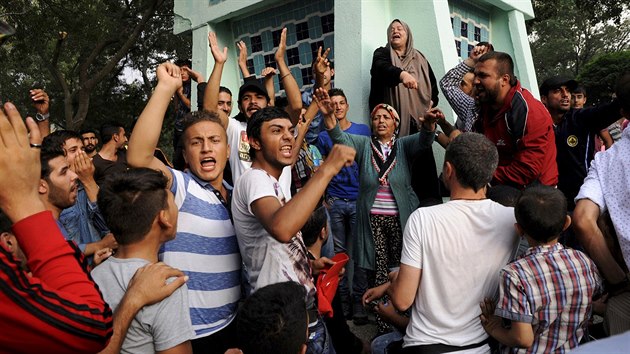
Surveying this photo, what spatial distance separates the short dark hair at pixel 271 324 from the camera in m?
1.94

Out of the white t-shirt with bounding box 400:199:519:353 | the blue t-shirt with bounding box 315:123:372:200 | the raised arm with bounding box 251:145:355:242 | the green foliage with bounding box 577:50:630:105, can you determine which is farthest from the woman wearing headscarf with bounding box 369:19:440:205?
the green foliage with bounding box 577:50:630:105

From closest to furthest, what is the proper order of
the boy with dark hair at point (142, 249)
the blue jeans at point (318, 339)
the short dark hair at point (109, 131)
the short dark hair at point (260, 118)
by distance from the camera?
the boy with dark hair at point (142, 249), the blue jeans at point (318, 339), the short dark hair at point (260, 118), the short dark hair at point (109, 131)

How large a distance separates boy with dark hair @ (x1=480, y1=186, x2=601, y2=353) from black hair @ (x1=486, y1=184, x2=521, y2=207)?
731mm

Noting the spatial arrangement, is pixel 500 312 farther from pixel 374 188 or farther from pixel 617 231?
pixel 374 188

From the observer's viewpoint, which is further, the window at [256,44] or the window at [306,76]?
the window at [256,44]

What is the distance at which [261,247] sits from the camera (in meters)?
2.44

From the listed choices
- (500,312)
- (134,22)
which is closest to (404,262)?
(500,312)

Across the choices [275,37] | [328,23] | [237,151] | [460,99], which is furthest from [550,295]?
[275,37]

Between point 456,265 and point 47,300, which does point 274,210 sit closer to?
point 456,265

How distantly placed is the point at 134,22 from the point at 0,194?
17.7 metres

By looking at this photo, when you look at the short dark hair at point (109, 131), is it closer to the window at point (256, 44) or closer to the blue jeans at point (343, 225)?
the window at point (256, 44)

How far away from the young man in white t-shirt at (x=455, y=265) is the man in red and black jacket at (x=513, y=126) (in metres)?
1.22

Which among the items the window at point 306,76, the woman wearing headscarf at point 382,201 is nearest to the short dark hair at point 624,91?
the woman wearing headscarf at point 382,201

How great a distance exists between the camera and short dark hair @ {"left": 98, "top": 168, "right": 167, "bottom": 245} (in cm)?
204
